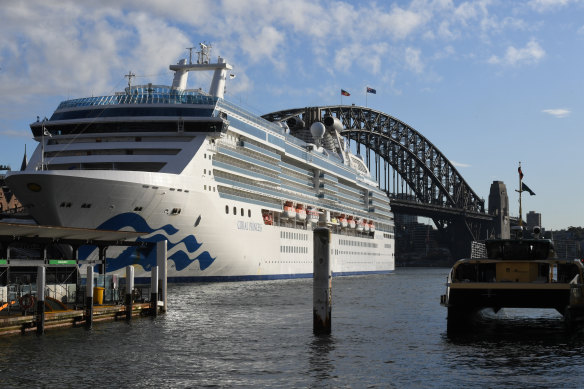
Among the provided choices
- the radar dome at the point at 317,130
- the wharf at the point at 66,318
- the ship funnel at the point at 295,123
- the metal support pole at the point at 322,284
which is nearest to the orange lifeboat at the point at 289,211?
the radar dome at the point at 317,130

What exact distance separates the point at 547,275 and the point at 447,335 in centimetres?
418

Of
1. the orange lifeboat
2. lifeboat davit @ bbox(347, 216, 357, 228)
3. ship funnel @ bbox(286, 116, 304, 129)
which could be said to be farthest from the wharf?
ship funnel @ bbox(286, 116, 304, 129)

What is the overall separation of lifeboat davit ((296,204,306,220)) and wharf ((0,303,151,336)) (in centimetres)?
4541

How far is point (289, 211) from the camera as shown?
7619 centimetres

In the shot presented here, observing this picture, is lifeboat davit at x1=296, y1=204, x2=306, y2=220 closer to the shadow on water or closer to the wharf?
the wharf

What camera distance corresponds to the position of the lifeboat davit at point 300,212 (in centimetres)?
7921

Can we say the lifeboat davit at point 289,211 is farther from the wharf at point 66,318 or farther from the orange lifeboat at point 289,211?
the wharf at point 66,318

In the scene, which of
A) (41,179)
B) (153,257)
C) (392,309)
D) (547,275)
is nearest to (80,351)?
(547,275)

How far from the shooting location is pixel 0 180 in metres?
104

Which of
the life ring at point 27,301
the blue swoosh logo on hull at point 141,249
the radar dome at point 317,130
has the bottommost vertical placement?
the life ring at point 27,301

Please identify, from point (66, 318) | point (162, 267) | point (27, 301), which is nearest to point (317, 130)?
point (162, 267)

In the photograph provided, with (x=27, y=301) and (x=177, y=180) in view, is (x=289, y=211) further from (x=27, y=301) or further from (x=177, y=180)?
(x=27, y=301)

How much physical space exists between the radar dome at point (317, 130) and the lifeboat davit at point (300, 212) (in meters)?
22.9

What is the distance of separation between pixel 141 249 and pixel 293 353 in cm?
3152
